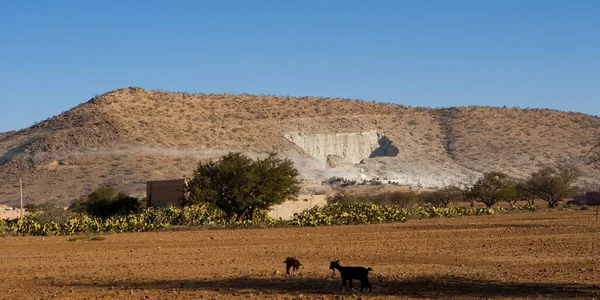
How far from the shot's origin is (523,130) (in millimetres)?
122312

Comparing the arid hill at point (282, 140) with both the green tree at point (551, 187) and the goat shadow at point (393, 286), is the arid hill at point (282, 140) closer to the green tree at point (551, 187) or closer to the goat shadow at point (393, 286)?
the green tree at point (551, 187)

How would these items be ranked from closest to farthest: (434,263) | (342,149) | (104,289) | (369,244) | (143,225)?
(104,289)
(434,263)
(369,244)
(143,225)
(342,149)

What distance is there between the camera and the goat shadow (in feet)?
51.3

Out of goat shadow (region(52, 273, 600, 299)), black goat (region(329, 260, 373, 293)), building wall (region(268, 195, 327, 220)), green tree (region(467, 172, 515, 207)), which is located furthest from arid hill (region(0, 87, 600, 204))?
black goat (region(329, 260, 373, 293))

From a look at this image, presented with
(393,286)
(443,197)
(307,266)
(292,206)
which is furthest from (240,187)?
(443,197)

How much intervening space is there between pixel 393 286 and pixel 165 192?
44.5m

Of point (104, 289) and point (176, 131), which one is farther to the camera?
point (176, 131)

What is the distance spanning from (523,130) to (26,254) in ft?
336

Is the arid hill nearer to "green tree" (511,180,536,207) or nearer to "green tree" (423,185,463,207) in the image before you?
"green tree" (423,185,463,207)

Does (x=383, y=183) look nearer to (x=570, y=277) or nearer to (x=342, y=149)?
(x=342, y=149)

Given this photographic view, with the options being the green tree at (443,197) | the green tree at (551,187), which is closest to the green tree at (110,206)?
the green tree at (443,197)

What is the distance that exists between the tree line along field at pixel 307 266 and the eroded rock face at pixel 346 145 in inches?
3147

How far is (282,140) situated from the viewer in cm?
11225

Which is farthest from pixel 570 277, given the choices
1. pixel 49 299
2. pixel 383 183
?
pixel 383 183
